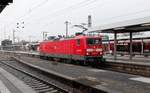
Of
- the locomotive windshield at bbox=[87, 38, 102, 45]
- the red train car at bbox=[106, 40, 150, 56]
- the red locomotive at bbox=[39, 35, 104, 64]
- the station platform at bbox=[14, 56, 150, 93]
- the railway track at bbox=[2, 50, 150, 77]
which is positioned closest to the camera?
the station platform at bbox=[14, 56, 150, 93]

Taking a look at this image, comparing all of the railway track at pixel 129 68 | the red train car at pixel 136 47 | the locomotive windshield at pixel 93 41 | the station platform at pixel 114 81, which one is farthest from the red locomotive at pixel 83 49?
the red train car at pixel 136 47

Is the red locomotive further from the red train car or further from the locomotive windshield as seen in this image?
the red train car

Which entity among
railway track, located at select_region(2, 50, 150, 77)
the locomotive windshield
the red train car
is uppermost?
the locomotive windshield

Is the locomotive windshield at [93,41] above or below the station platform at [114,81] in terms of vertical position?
above

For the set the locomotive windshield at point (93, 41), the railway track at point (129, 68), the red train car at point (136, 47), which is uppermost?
the locomotive windshield at point (93, 41)

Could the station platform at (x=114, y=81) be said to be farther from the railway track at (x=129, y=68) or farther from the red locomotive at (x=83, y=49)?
the red locomotive at (x=83, y=49)

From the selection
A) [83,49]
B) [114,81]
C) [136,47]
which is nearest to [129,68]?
[83,49]

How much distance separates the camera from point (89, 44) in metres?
31.2

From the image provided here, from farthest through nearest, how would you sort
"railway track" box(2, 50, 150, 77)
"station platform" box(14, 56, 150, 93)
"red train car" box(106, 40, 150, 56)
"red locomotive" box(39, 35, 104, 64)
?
"red train car" box(106, 40, 150, 56)
"red locomotive" box(39, 35, 104, 64)
"railway track" box(2, 50, 150, 77)
"station platform" box(14, 56, 150, 93)

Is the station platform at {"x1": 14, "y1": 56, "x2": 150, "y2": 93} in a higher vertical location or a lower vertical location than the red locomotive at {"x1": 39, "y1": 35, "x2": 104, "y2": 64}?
lower

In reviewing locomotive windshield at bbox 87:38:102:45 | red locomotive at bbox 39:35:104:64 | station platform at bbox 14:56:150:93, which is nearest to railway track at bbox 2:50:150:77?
red locomotive at bbox 39:35:104:64

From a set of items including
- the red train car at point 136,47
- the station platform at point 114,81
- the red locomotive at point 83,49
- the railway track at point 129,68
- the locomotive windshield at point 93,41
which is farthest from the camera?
the red train car at point 136,47

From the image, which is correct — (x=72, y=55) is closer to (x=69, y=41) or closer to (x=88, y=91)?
(x=69, y=41)

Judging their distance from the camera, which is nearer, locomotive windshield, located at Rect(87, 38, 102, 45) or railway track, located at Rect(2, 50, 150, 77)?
railway track, located at Rect(2, 50, 150, 77)
